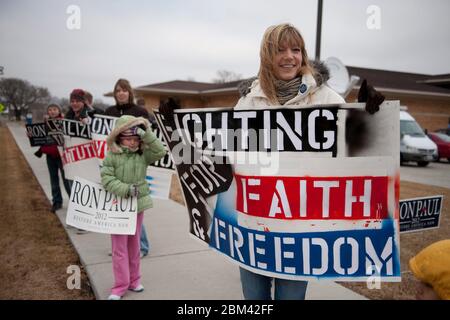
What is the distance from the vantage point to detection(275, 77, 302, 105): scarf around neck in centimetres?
192

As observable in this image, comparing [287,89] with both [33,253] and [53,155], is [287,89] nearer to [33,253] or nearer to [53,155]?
[33,253]

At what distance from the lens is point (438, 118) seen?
939 inches

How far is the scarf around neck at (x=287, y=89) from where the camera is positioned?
192cm

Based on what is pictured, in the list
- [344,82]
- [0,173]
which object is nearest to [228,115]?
[344,82]

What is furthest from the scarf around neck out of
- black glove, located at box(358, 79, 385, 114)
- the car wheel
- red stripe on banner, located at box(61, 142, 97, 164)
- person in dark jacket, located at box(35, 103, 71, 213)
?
the car wheel

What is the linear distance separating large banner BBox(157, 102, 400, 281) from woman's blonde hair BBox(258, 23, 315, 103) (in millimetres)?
161

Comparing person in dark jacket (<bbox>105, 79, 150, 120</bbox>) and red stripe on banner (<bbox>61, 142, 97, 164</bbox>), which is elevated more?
person in dark jacket (<bbox>105, 79, 150, 120</bbox>)

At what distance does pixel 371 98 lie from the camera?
1668 millimetres

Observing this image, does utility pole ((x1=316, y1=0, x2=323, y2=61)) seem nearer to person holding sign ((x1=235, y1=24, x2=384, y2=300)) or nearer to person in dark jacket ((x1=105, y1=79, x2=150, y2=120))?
person in dark jacket ((x1=105, y1=79, x2=150, y2=120))

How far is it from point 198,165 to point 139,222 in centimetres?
141

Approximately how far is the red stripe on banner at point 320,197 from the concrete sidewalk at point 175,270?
4.92 feet

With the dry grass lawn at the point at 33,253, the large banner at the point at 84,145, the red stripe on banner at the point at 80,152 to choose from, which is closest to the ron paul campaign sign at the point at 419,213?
the dry grass lawn at the point at 33,253

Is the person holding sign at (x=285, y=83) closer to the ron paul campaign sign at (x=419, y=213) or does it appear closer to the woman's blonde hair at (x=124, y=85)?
the ron paul campaign sign at (x=419, y=213)

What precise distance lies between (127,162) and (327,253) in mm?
1941
